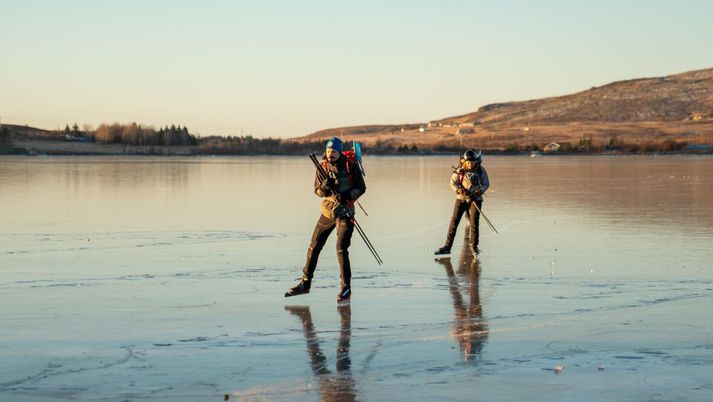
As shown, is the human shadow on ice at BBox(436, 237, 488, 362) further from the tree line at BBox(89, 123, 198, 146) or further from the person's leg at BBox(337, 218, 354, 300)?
the tree line at BBox(89, 123, 198, 146)

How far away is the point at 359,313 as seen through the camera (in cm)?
948

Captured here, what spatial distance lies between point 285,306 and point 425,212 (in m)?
12.9

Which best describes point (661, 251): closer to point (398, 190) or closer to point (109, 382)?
point (109, 382)

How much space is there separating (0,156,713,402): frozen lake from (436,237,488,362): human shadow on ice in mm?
31

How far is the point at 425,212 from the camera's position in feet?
74.0

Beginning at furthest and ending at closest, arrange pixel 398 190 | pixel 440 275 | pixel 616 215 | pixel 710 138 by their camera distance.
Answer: pixel 710 138, pixel 398 190, pixel 616 215, pixel 440 275

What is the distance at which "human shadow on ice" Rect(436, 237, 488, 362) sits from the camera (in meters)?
7.90

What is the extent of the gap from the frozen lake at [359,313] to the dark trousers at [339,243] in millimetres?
290

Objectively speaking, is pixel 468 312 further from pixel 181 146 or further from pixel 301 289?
pixel 181 146

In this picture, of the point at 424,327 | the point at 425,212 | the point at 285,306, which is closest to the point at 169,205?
the point at 425,212

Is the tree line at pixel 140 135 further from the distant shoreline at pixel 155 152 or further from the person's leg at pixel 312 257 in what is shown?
the person's leg at pixel 312 257

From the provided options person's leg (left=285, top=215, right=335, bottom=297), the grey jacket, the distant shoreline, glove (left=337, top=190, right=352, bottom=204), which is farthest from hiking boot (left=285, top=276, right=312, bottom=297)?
the distant shoreline

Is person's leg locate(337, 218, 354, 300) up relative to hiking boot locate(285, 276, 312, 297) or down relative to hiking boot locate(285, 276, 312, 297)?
up

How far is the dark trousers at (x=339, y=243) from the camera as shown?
10445 mm
